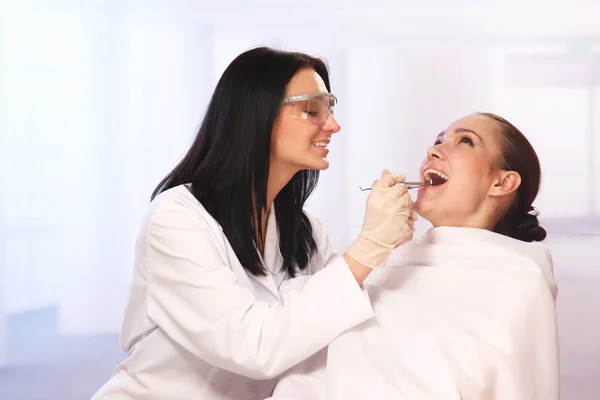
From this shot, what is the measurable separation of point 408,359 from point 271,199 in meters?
0.61

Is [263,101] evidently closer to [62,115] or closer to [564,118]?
[564,118]

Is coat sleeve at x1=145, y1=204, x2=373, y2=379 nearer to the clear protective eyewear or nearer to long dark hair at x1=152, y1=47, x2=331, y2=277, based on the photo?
long dark hair at x1=152, y1=47, x2=331, y2=277

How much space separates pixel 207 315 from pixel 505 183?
704 millimetres

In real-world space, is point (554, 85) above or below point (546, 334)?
above

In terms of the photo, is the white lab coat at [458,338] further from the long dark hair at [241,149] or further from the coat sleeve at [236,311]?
the long dark hair at [241,149]

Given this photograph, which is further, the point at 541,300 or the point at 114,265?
the point at 114,265

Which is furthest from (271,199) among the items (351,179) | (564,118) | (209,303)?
(564,118)

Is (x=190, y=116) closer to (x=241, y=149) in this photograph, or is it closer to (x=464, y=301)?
(x=241, y=149)

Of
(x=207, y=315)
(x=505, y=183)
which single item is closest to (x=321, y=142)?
(x=505, y=183)

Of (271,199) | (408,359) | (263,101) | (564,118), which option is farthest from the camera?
(564,118)

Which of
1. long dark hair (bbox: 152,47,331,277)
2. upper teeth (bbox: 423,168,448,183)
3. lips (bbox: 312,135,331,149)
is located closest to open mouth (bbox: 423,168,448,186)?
upper teeth (bbox: 423,168,448,183)

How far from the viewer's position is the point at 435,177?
5.85 ft

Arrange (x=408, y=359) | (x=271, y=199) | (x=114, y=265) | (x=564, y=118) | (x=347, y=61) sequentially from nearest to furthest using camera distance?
(x=408, y=359), (x=271, y=199), (x=564, y=118), (x=347, y=61), (x=114, y=265)

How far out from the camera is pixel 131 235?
3.49m
